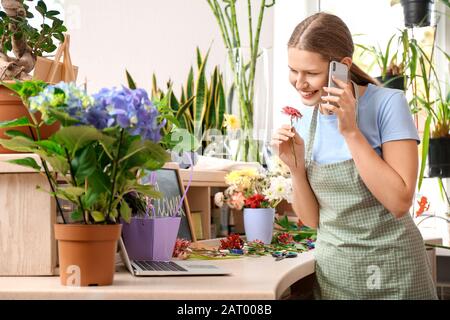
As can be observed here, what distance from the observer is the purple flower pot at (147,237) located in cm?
175

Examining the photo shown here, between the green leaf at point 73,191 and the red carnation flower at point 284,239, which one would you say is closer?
the green leaf at point 73,191

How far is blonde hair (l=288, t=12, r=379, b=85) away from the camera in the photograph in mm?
1771

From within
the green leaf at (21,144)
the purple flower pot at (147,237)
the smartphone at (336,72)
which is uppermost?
the smartphone at (336,72)

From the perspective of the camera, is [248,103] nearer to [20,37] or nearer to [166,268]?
[20,37]

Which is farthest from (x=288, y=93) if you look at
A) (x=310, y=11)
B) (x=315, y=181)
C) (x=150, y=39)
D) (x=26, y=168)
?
(x=26, y=168)

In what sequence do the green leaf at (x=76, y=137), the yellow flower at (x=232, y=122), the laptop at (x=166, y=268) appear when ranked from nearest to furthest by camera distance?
the green leaf at (x=76, y=137), the laptop at (x=166, y=268), the yellow flower at (x=232, y=122)

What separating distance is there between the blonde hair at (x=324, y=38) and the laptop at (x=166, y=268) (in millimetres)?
596

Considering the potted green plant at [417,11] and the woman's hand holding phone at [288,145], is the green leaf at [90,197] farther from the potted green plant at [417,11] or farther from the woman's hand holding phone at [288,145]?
the potted green plant at [417,11]

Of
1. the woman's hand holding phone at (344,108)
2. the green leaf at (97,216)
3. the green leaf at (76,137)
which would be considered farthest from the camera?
the woman's hand holding phone at (344,108)

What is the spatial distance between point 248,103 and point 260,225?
0.77 m

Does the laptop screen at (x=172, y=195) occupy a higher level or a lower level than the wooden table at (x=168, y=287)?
higher

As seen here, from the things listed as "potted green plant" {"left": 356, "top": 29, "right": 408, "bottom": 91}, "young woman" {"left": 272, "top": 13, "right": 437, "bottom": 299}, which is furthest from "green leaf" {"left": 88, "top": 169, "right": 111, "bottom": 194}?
"potted green plant" {"left": 356, "top": 29, "right": 408, "bottom": 91}

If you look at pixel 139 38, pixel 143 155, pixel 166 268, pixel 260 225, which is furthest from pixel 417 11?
pixel 143 155

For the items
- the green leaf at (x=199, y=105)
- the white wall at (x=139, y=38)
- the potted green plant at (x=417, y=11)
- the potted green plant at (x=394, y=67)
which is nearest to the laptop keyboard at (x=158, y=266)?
the green leaf at (x=199, y=105)
